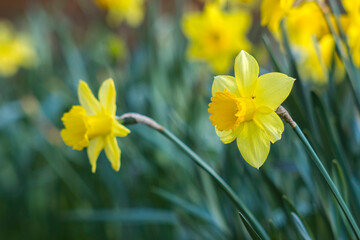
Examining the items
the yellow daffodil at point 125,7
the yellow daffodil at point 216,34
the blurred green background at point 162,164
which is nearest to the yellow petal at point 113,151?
the blurred green background at point 162,164

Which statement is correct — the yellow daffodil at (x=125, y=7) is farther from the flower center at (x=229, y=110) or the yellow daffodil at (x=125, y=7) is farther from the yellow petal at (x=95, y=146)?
the flower center at (x=229, y=110)

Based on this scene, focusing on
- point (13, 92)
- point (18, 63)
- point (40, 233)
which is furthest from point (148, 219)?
point (18, 63)

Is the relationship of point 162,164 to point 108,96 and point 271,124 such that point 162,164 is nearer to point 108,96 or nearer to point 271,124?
point 108,96

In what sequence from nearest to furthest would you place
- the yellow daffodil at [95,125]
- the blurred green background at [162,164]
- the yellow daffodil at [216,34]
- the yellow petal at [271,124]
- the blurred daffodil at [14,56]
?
the yellow petal at [271,124], the yellow daffodil at [95,125], the blurred green background at [162,164], the yellow daffodil at [216,34], the blurred daffodil at [14,56]

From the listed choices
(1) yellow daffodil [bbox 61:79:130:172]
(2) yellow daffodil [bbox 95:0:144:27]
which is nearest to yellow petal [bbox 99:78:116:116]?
(1) yellow daffodil [bbox 61:79:130:172]

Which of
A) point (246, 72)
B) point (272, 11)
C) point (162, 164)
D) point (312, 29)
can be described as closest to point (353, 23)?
point (312, 29)

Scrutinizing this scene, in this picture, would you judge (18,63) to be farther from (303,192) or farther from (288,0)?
(288,0)

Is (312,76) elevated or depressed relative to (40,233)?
elevated
